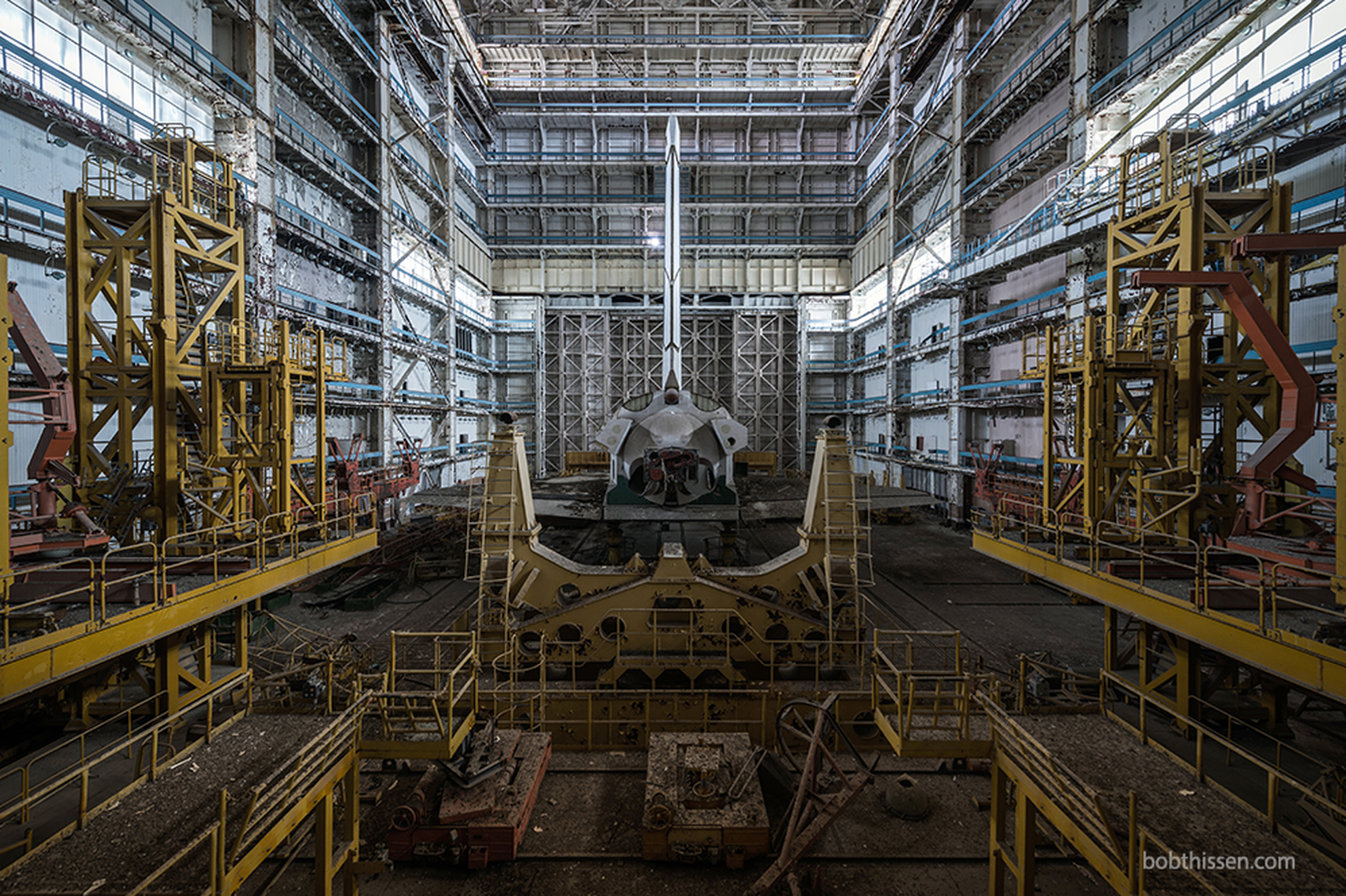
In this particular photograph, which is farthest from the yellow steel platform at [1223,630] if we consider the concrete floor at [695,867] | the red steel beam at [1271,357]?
the concrete floor at [695,867]

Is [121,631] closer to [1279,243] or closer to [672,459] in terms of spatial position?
[672,459]

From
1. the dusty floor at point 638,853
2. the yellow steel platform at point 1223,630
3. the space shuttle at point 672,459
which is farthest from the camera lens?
the space shuttle at point 672,459

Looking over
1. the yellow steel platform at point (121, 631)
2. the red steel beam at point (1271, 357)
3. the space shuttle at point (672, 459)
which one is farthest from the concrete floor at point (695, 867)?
the space shuttle at point (672, 459)

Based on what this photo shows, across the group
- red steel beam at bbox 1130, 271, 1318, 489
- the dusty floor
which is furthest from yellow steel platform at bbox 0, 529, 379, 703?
Answer: red steel beam at bbox 1130, 271, 1318, 489

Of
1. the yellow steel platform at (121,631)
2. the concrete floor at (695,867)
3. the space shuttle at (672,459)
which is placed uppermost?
the space shuttle at (672,459)

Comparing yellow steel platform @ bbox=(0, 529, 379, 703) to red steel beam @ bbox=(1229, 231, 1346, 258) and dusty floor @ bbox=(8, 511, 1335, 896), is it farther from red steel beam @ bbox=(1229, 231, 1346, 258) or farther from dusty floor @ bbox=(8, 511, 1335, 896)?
red steel beam @ bbox=(1229, 231, 1346, 258)

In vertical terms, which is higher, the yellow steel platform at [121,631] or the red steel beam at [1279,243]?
the red steel beam at [1279,243]

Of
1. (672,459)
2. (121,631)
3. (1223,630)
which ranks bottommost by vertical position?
(121,631)

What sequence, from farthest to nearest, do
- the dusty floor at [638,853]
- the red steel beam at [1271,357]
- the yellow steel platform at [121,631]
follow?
1. the red steel beam at [1271,357]
2. the dusty floor at [638,853]
3. the yellow steel platform at [121,631]

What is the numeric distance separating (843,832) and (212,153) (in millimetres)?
16726

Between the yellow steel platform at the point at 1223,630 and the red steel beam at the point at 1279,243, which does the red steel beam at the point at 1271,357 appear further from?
the yellow steel platform at the point at 1223,630

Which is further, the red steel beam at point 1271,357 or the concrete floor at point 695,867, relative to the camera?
the red steel beam at point 1271,357

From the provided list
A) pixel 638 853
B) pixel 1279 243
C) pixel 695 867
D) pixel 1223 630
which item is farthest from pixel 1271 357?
pixel 638 853

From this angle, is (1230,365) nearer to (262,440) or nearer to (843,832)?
(843,832)
